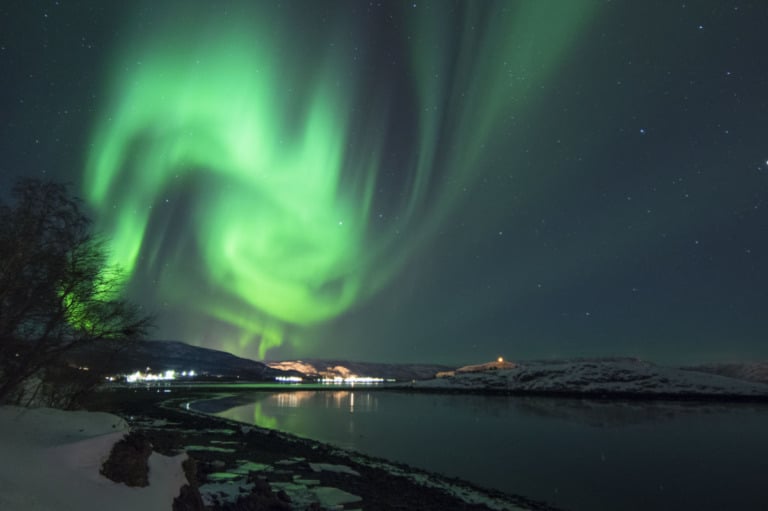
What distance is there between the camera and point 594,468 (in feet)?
97.4

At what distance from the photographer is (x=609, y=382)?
155500 mm

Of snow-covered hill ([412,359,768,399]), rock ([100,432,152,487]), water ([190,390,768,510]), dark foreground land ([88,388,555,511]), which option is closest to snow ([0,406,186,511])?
rock ([100,432,152,487])

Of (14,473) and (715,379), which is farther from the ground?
(715,379)

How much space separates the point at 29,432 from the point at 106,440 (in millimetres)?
1290

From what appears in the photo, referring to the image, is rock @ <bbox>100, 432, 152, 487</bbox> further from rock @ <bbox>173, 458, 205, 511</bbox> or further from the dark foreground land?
the dark foreground land

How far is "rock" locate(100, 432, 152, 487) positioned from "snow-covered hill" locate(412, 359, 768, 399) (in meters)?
148

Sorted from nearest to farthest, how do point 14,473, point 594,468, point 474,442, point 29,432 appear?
point 14,473 → point 29,432 → point 594,468 → point 474,442

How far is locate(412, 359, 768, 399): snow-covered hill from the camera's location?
136 metres

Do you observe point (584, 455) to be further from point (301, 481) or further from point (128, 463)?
point (128, 463)

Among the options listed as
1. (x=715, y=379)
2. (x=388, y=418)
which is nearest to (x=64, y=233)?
(x=388, y=418)

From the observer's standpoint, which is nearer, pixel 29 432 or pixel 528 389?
pixel 29 432

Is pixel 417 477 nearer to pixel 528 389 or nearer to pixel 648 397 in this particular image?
pixel 648 397

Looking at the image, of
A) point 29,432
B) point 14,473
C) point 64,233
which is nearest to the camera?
point 14,473

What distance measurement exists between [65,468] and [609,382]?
6758 inches
